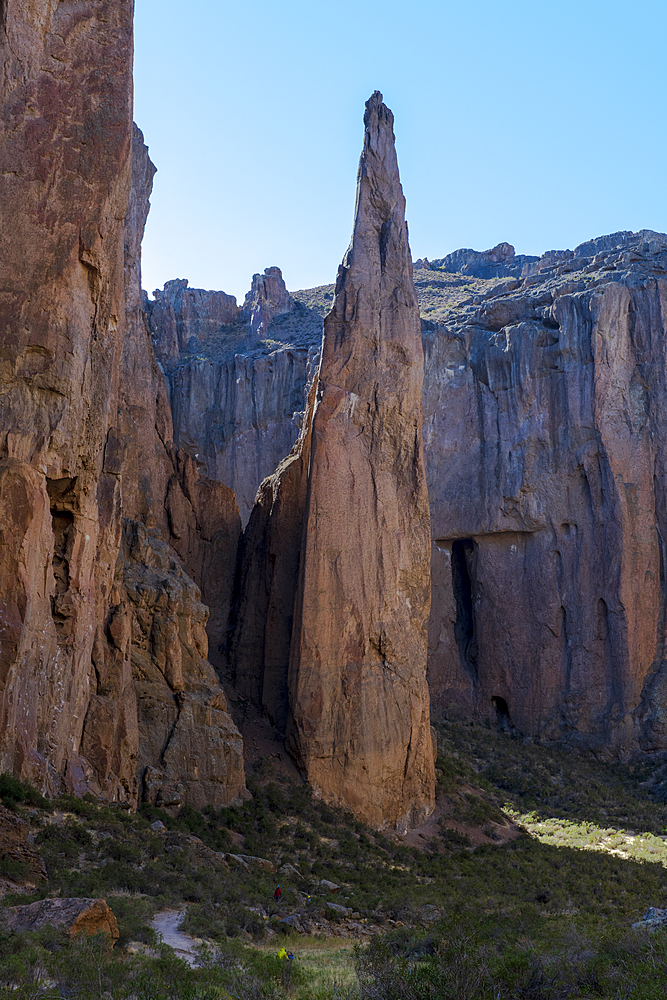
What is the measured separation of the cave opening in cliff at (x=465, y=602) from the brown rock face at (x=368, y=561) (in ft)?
47.3

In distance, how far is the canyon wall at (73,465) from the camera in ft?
59.9

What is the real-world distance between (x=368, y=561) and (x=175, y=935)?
18.8 m

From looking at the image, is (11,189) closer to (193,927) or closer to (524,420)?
(193,927)

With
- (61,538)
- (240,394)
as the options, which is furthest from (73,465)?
(240,394)

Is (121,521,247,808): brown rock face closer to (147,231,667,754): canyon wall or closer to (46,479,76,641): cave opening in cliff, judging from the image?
(46,479,76,641): cave opening in cliff

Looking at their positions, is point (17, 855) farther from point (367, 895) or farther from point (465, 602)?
point (465, 602)

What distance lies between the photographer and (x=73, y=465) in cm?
2002

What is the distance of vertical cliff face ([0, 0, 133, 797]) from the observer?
18.0 m

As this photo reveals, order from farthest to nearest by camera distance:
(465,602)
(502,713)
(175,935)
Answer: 1. (465,602)
2. (502,713)
3. (175,935)

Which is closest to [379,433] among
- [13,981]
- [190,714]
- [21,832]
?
[190,714]

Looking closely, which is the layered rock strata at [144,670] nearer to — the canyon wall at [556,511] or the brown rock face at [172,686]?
the brown rock face at [172,686]

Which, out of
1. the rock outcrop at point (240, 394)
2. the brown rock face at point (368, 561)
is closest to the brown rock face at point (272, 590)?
the brown rock face at point (368, 561)

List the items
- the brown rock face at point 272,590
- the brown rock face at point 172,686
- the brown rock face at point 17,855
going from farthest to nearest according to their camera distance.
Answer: the brown rock face at point 272,590 → the brown rock face at point 172,686 → the brown rock face at point 17,855

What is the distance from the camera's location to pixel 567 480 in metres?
45.0
